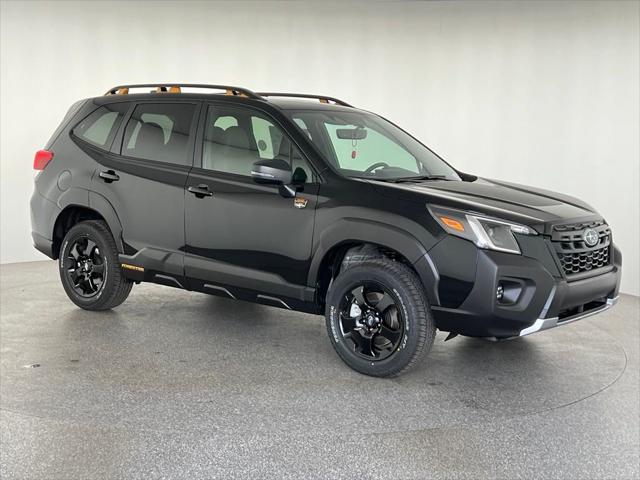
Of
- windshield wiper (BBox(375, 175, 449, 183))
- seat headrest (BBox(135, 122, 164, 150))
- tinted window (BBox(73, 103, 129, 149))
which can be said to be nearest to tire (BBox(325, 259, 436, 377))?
windshield wiper (BBox(375, 175, 449, 183))

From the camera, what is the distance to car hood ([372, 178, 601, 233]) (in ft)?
14.6

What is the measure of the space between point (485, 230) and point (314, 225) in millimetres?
1109

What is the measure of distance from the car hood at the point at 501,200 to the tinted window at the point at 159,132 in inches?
64.7

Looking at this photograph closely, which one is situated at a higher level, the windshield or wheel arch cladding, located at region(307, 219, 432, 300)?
the windshield

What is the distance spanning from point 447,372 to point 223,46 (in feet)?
20.8

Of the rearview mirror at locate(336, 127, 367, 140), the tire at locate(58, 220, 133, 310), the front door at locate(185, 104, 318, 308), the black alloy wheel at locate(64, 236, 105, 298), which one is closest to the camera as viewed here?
the front door at locate(185, 104, 318, 308)

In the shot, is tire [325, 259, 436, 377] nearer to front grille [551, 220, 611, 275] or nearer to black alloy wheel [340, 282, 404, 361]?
black alloy wheel [340, 282, 404, 361]

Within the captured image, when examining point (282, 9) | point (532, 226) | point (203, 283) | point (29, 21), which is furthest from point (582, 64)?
point (29, 21)

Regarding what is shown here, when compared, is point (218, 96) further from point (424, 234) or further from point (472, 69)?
point (472, 69)

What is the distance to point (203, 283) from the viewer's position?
5.44 meters

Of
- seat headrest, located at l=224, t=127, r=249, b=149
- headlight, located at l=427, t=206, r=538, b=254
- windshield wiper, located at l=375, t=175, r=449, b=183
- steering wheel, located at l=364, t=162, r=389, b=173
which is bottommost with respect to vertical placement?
headlight, located at l=427, t=206, r=538, b=254

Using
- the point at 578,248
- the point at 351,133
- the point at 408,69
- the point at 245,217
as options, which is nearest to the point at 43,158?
the point at 245,217

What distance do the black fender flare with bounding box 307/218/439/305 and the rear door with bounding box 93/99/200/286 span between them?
116cm

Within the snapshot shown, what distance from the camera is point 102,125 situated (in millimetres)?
6094
